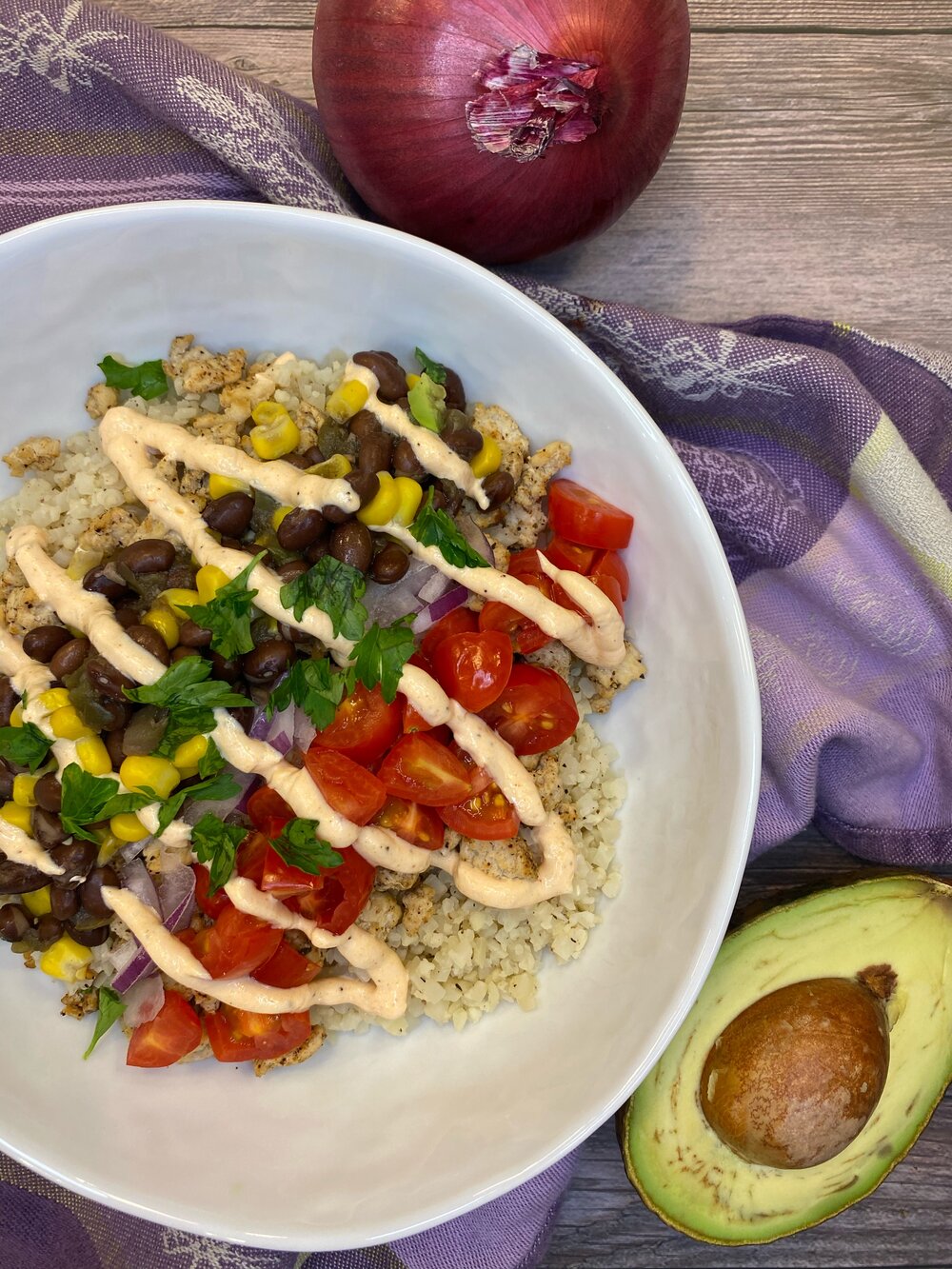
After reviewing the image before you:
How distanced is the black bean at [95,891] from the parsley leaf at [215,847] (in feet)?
0.75

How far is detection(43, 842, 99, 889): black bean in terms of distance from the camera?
2104 mm

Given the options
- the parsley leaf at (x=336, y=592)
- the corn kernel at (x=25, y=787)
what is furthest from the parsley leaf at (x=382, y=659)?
the corn kernel at (x=25, y=787)

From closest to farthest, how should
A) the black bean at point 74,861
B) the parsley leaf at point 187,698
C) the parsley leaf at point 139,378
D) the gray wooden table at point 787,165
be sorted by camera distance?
the parsley leaf at point 187,698 → the black bean at point 74,861 → the parsley leaf at point 139,378 → the gray wooden table at point 787,165

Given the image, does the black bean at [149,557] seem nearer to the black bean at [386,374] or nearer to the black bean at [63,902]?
the black bean at [386,374]

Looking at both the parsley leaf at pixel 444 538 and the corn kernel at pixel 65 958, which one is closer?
the parsley leaf at pixel 444 538

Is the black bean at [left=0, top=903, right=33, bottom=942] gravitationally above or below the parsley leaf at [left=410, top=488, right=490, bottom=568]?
below

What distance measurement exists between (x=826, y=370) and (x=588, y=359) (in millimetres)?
728

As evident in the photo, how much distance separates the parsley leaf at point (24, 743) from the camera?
6.82 feet

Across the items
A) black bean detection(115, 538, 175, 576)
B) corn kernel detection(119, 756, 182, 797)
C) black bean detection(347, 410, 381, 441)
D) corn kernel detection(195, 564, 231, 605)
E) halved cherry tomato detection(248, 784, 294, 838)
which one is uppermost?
black bean detection(347, 410, 381, 441)

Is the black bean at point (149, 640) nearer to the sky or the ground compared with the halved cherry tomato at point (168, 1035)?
nearer to the sky

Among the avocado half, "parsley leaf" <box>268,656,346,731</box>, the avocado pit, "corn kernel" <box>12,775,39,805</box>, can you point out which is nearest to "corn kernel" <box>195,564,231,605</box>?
"parsley leaf" <box>268,656,346,731</box>

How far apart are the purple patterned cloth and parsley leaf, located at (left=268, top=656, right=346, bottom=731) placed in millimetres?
1105

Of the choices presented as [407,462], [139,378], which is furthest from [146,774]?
[139,378]

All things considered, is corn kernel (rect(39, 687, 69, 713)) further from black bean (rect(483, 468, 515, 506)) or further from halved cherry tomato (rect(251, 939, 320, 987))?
black bean (rect(483, 468, 515, 506))
